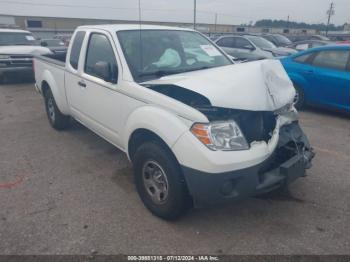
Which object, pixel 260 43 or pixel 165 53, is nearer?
pixel 165 53

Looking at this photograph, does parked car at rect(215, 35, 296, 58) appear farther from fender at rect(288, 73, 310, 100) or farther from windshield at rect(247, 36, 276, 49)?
fender at rect(288, 73, 310, 100)

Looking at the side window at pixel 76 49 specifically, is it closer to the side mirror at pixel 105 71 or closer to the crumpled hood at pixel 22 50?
the side mirror at pixel 105 71

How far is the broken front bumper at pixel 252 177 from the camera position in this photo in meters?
2.50

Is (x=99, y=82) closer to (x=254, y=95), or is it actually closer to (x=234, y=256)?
(x=254, y=95)

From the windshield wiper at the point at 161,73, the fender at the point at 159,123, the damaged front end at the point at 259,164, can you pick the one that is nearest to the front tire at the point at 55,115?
the windshield wiper at the point at 161,73

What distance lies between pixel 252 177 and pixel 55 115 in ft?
13.6

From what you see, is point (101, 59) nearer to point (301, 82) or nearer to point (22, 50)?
point (301, 82)

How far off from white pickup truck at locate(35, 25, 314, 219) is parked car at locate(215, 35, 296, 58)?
8.30 metres

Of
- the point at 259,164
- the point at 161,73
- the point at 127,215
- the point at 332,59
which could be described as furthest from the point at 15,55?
the point at 259,164

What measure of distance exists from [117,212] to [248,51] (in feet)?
32.9

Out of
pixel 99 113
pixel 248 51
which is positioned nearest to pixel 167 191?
pixel 99 113

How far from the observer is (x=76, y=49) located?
4.49 m

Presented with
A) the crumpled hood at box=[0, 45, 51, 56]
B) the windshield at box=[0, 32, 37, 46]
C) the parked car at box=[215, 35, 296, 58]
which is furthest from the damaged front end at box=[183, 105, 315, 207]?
the windshield at box=[0, 32, 37, 46]

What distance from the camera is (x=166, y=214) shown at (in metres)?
2.97
